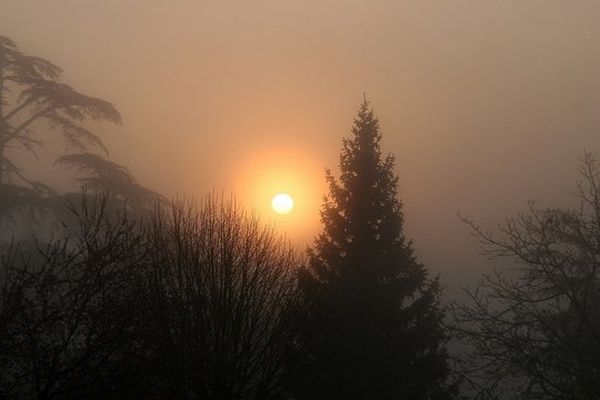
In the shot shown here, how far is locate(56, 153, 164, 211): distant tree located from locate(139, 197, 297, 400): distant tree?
36.2ft

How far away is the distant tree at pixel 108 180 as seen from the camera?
860 inches

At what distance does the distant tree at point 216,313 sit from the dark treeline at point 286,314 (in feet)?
0.12

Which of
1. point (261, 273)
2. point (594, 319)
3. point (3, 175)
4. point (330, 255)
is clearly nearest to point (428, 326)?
point (330, 255)

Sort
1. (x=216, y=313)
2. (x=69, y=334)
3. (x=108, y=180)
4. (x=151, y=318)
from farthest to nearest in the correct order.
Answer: (x=108, y=180), (x=216, y=313), (x=151, y=318), (x=69, y=334)

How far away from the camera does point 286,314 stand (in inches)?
413

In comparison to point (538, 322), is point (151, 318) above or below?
below

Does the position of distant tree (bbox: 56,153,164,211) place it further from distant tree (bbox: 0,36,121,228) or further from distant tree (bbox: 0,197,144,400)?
distant tree (bbox: 0,197,144,400)

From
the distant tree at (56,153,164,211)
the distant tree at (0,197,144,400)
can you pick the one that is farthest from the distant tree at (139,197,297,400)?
the distant tree at (56,153,164,211)

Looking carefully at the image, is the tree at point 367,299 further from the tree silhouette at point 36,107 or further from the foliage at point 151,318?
the tree silhouette at point 36,107

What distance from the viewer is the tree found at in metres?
12.3

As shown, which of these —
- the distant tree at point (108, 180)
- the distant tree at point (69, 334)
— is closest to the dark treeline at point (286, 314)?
the distant tree at point (69, 334)

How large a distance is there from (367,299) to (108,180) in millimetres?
13150

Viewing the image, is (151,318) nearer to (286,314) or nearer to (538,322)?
(286,314)

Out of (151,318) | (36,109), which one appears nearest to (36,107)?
(36,109)
